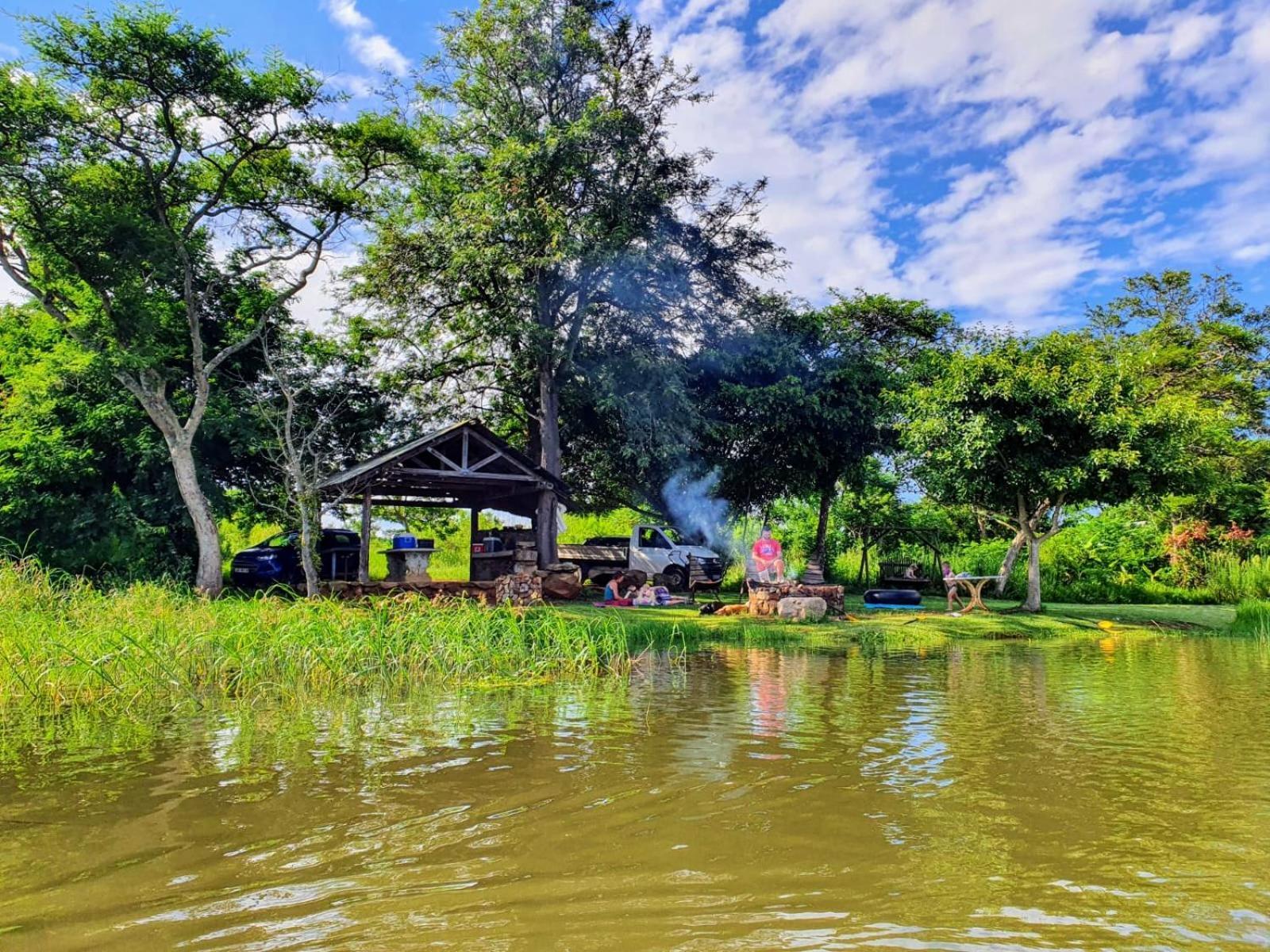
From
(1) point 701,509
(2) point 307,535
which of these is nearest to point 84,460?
(2) point 307,535

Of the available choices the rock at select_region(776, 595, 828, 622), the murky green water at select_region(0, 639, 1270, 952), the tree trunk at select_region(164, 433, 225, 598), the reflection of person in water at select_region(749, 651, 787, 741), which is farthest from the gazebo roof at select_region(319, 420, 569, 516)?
the murky green water at select_region(0, 639, 1270, 952)

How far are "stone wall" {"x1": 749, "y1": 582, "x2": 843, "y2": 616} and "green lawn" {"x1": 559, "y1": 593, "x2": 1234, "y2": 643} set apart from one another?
42 centimetres

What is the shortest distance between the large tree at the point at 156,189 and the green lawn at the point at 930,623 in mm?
9304

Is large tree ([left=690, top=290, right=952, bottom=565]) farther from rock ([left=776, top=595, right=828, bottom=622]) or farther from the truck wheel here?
rock ([left=776, top=595, right=828, bottom=622])

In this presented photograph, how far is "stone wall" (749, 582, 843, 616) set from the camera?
1457 centimetres

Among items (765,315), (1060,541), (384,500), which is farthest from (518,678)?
(1060,541)

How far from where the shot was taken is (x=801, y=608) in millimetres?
14211

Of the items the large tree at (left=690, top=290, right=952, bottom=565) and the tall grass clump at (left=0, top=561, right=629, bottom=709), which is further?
the large tree at (left=690, top=290, right=952, bottom=565)

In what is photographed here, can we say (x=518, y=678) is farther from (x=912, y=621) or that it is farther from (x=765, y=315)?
(x=765, y=315)

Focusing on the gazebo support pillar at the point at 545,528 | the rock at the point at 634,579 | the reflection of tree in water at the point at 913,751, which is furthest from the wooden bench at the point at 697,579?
the reflection of tree in water at the point at 913,751

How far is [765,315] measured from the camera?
2325 cm

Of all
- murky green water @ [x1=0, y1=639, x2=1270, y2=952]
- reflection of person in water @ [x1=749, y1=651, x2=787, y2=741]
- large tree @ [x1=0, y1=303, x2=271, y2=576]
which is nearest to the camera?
murky green water @ [x1=0, y1=639, x2=1270, y2=952]

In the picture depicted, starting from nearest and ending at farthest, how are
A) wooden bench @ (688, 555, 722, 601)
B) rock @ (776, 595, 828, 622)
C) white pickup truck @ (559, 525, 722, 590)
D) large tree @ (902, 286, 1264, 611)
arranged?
rock @ (776, 595, 828, 622) < large tree @ (902, 286, 1264, 611) < wooden bench @ (688, 555, 722, 601) < white pickup truck @ (559, 525, 722, 590)

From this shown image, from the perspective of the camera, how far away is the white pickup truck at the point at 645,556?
2206cm
